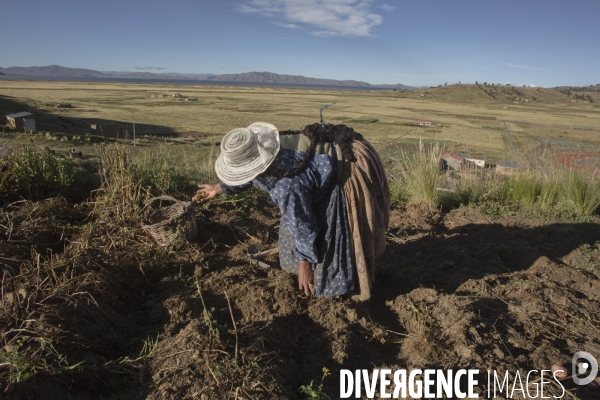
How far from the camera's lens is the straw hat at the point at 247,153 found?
2.33 m

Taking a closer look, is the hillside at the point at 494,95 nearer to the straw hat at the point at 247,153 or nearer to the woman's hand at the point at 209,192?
the woman's hand at the point at 209,192

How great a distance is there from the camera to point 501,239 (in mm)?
4172

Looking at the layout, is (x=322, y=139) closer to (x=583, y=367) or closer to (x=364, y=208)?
(x=364, y=208)

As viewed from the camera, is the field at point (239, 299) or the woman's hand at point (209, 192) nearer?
the field at point (239, 299)

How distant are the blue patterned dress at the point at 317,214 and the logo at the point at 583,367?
130 centimetres

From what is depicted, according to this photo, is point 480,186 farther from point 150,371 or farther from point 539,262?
point 150,371

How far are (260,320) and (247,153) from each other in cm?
103

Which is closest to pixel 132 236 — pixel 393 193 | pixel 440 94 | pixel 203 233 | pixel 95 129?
pixel 203 233

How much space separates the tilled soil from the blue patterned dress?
208mm

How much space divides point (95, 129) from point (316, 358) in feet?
43.7

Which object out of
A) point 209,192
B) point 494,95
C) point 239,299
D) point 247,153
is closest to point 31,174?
point 209,192

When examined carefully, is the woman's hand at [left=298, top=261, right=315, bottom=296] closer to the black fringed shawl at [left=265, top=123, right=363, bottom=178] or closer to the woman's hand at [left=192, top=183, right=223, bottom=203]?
the black fringed shawl at [left=265, top=123, right=363, bottom=178]

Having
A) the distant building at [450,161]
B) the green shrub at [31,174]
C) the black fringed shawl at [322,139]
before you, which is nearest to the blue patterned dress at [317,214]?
the black fringed shawl at [322,139]

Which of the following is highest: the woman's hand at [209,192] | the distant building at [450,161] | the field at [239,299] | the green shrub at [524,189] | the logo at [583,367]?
the woman's hand at [209,192]
